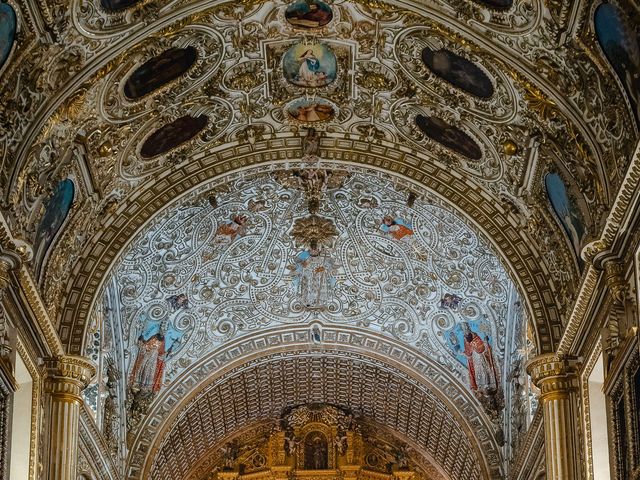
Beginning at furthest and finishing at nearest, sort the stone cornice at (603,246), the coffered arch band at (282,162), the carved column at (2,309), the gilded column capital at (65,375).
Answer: the coffered arch band at (282,162) < the gilded column capital at (65,375) < the carved column at (2,309) < the stone cornice at (603,246)

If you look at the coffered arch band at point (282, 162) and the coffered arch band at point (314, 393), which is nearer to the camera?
the coffered arch band at point (282, 162)

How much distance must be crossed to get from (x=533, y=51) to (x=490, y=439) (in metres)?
12.1

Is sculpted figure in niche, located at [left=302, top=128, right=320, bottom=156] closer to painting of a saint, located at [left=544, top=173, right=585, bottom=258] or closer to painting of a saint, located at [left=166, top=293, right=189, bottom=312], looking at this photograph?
painting of a saint, located at [left=544, top=173, right=585, bottom=258]

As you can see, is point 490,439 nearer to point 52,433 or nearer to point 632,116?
point 52,433

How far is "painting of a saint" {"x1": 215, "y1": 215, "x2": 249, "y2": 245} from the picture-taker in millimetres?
26016

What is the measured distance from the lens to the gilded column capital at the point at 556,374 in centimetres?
2070

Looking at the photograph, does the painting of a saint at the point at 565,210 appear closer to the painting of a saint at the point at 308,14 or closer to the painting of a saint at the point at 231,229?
the painting of a saint at the point at 308,14

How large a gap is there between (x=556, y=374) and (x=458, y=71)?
196 inches

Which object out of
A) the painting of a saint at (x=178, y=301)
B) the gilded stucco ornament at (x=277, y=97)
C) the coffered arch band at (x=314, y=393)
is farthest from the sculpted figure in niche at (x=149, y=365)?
the gilded stucco ornament at (x=277, y=97)

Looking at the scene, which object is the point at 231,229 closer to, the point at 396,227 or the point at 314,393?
the point at 396,227

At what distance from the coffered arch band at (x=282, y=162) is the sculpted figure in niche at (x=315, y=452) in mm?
11893

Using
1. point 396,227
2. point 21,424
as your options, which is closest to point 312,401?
point 396,227

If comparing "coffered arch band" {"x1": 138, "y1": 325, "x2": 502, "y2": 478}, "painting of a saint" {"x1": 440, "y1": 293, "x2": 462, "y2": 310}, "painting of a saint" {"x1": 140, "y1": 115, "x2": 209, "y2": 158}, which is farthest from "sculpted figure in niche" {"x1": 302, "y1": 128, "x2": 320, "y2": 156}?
"coffered arch band" {"x1": 138, "y1": 325, "x2": 502, "y2": 478}

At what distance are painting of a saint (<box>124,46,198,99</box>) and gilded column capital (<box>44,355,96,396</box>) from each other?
4.34 metres
